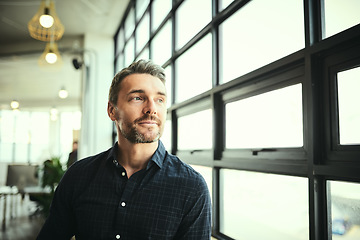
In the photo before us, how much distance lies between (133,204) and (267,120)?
0.90 m

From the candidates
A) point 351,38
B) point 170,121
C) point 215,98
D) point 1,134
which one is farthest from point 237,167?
point 1,134

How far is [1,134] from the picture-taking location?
40.0 feet

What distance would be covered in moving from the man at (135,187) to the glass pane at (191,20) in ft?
4.65

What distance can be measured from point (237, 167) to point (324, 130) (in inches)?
27.5

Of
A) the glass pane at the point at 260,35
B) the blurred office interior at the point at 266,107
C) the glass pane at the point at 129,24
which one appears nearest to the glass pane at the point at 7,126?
the glass pane at the point at 129,24

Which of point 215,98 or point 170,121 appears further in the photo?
point 170,121

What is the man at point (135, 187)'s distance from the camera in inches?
44.7

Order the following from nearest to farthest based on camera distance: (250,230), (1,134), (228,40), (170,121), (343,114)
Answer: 1. (343,114)
2. (250,230)
3. (228,40)
4. (170,121)
5. (1,134)

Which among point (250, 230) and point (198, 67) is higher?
point (198, 67)

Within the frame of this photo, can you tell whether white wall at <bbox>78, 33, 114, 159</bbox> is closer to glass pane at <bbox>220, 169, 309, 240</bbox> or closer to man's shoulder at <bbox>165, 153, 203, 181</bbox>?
glass pane at <bbox>220, 169, 309, 240</bbox>

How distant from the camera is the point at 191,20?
2.84 metres

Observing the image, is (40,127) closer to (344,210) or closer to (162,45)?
(162,45)

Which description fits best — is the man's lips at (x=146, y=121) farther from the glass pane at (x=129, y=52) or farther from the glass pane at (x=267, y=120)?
the glass pane at (x=129, y=52)

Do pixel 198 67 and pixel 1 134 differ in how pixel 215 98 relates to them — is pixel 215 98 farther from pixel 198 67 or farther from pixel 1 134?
pixel 1 134
